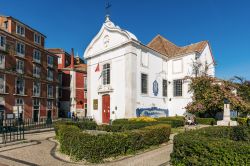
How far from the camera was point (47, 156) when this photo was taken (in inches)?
413

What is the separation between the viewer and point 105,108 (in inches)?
1161

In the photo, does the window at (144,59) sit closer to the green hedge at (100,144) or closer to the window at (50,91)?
the green hedge at (100,144)

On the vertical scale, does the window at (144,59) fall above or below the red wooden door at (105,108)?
above

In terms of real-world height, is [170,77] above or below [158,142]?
above

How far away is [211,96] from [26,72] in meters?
28.1

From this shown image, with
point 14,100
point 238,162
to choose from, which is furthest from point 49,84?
point 238,162

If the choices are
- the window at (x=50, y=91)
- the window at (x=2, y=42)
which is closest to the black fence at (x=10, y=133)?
the window at (x=2, y=42)

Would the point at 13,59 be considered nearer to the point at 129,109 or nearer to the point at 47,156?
the point at 129,109

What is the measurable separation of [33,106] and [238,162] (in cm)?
3717

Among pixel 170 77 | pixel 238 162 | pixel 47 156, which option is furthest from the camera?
pixel 170 77

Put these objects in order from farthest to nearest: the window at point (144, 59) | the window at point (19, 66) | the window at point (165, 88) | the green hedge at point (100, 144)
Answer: the window at point (19, 66), the window at point (165, 88), the window at point (144, 59), the green hedge at point (100, 144)

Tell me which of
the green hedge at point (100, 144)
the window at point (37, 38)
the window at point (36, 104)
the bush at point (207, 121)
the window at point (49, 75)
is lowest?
the bush at point (207, 121)

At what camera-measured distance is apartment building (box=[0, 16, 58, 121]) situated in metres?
33.6

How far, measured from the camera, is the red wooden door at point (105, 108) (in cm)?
2894
